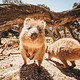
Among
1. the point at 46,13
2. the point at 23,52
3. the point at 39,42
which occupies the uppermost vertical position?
the point at 46,13

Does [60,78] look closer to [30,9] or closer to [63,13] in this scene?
[30,9]

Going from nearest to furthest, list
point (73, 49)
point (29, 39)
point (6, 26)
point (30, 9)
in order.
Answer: point (29, 39) < point (73, 49) < point (6, 26) < point (30, 9)

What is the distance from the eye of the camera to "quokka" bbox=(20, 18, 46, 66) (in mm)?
1739

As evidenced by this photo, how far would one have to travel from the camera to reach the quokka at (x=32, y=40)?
1739 millimetres

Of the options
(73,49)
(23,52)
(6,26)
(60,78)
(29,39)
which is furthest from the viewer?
(6,26)

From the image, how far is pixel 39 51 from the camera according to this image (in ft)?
6.77

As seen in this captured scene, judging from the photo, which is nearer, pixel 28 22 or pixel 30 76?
pixel 30 76

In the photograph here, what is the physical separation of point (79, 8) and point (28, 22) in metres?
5.00

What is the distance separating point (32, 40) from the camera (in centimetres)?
170

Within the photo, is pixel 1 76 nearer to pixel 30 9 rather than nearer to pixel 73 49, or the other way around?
pixel 73 49

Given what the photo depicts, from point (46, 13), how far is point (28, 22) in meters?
3.11

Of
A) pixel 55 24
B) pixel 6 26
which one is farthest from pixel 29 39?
pixel 55 24

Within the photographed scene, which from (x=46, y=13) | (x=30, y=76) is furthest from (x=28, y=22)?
(x=46, y=13)

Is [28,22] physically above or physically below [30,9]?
below
